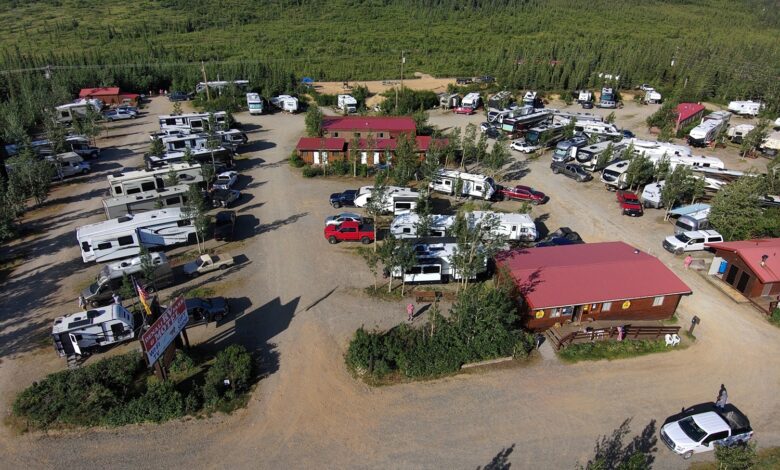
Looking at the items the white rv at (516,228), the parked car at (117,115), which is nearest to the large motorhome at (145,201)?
the white rv at (516,228)

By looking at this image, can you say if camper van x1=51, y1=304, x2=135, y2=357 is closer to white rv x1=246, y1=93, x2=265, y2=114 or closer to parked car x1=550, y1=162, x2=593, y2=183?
parked car x1=550, y1=162, x2=593, y2=183

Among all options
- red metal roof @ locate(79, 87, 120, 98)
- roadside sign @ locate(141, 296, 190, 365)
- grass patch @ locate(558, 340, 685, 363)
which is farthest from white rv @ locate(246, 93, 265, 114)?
grass patch @ locate(558, 340, 685, 363)

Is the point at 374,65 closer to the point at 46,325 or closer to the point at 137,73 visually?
the point at 137,73

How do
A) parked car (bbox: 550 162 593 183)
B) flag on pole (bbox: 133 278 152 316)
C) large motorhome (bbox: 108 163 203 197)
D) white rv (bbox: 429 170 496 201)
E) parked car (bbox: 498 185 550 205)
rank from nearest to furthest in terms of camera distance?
1. flag on pole (bbox: 133 278 152 316)
2. large motorhome (bbox: 108 163 203 197)
3. white rv (bbox: 429 170 496 201)
4. parked car (bbox: 498 185 550 205)
5. parked car (bbox: 550 162 593 183)

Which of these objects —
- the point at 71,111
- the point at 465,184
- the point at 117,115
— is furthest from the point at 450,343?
the point at 117,115

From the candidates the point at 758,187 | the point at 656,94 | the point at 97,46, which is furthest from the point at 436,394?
the point at 97,46

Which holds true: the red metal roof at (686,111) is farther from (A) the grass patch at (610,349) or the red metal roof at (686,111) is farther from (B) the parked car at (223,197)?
(B) the parked car at (223,197)
